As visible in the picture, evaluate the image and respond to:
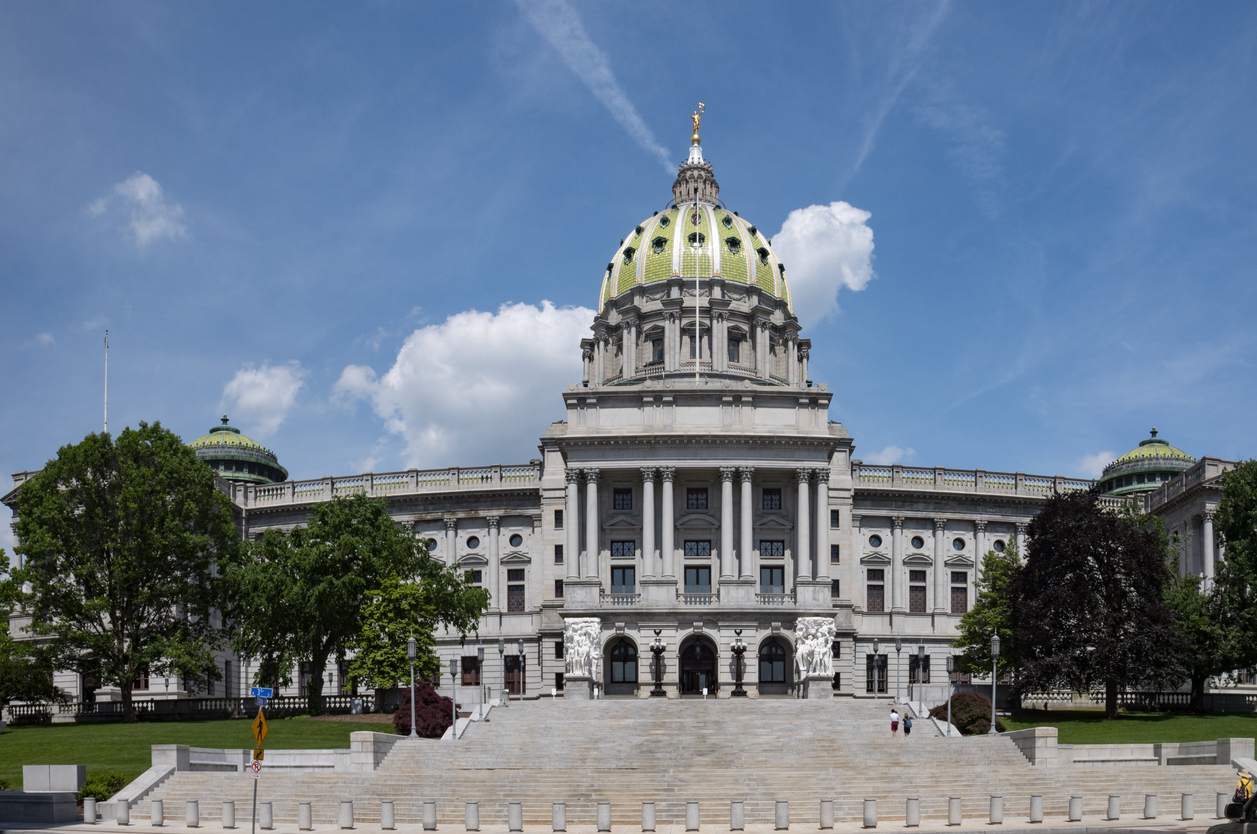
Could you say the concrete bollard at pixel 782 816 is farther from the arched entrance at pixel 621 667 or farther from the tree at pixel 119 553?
the arched entrance at pixel 621 667

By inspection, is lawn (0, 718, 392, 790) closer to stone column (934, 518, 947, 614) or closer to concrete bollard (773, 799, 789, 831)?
concrete bollard (773, 799, 789, 831)

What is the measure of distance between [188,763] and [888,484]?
Result: 200 ft

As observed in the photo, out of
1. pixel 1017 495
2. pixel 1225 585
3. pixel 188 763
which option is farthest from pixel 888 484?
pixel 188 763

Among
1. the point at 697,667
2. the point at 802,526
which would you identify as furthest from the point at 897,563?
the point at 697,667

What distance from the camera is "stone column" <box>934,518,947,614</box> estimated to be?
94000 millimetres

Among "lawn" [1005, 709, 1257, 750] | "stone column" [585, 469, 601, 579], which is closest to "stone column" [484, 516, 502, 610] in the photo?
"stone column" [585, 469, 601, 579]

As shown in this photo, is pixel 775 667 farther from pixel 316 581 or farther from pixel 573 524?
pixel 316 581

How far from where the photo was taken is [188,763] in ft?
149

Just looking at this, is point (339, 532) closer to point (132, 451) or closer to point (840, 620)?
point (132, 451)

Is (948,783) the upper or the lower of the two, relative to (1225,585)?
lower

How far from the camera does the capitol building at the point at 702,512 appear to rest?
252 ft


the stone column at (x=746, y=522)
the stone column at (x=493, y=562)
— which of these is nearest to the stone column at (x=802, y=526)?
the stone column at (x=746, y=522)

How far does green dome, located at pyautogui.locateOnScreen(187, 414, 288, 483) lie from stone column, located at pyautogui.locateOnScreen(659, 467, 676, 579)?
→ 4743 cm

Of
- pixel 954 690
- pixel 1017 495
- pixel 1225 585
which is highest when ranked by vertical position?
pixel 1017 495
